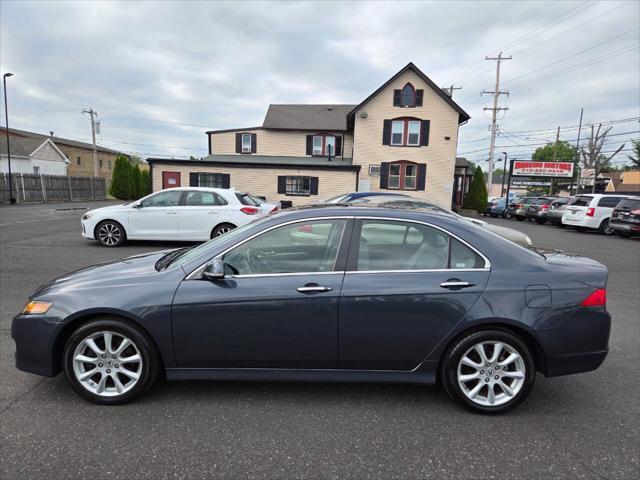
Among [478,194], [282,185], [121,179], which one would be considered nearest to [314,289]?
[282,185]

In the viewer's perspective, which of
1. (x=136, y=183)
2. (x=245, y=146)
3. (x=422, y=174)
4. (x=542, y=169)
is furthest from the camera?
(x=136, y=183)

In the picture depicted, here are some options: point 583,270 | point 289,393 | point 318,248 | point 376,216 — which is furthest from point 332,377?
point 583,270

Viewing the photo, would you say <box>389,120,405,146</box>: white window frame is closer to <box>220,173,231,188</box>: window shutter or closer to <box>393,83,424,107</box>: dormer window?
<box>393,83,424,107</box>: dormer window

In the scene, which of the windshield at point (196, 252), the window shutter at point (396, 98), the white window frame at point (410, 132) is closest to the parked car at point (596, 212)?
the white window frame at point (410, 132)

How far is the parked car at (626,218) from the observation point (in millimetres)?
14859

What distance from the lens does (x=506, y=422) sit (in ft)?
9.25

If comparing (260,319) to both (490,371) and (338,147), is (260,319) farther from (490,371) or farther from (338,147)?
(338,147)

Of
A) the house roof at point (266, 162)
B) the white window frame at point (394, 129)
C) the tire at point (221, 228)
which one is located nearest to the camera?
the tire at point (221, 228)

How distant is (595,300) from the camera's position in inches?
114

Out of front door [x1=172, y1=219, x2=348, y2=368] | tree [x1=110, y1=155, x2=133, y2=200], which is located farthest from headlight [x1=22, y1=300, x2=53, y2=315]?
tree [x1=110, y1=155, x2=133, y2=200]

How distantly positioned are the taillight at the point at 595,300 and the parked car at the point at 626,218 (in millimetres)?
15372

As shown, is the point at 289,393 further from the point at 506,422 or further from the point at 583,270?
the point at 583,270

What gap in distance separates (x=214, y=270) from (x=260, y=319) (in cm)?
47

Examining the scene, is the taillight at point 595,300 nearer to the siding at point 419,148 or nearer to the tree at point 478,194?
the siding at point 419,148
